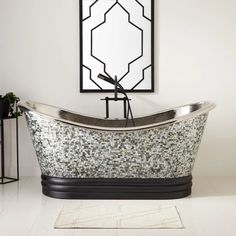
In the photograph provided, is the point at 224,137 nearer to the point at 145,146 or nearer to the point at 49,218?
the point at 145,146

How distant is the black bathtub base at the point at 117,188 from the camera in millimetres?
4055

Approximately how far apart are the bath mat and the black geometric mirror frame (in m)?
1.54

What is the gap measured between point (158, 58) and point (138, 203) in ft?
5.64

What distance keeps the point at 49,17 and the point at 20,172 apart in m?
1.59

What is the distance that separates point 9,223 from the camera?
336cm

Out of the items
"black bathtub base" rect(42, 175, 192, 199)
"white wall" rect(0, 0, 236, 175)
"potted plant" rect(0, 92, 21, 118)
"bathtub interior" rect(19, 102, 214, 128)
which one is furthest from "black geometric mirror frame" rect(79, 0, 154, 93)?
"black bathtub base" rect(42, 175, 192, 199)

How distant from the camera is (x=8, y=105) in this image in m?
4.77

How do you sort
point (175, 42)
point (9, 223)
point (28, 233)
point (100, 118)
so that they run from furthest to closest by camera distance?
point (175, 42)
point (100, 118)
point (9, 223)
point (28, 233)

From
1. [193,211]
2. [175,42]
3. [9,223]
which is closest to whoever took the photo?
[9,223]

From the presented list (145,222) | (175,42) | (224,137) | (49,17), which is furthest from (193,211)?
(49,17)

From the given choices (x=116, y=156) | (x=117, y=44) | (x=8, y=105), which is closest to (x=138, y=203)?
(x=116, y=156)

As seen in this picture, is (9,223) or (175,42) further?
(175,42)

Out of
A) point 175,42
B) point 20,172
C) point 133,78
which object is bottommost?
point 20,172

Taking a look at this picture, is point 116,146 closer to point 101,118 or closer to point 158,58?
point 101,118
